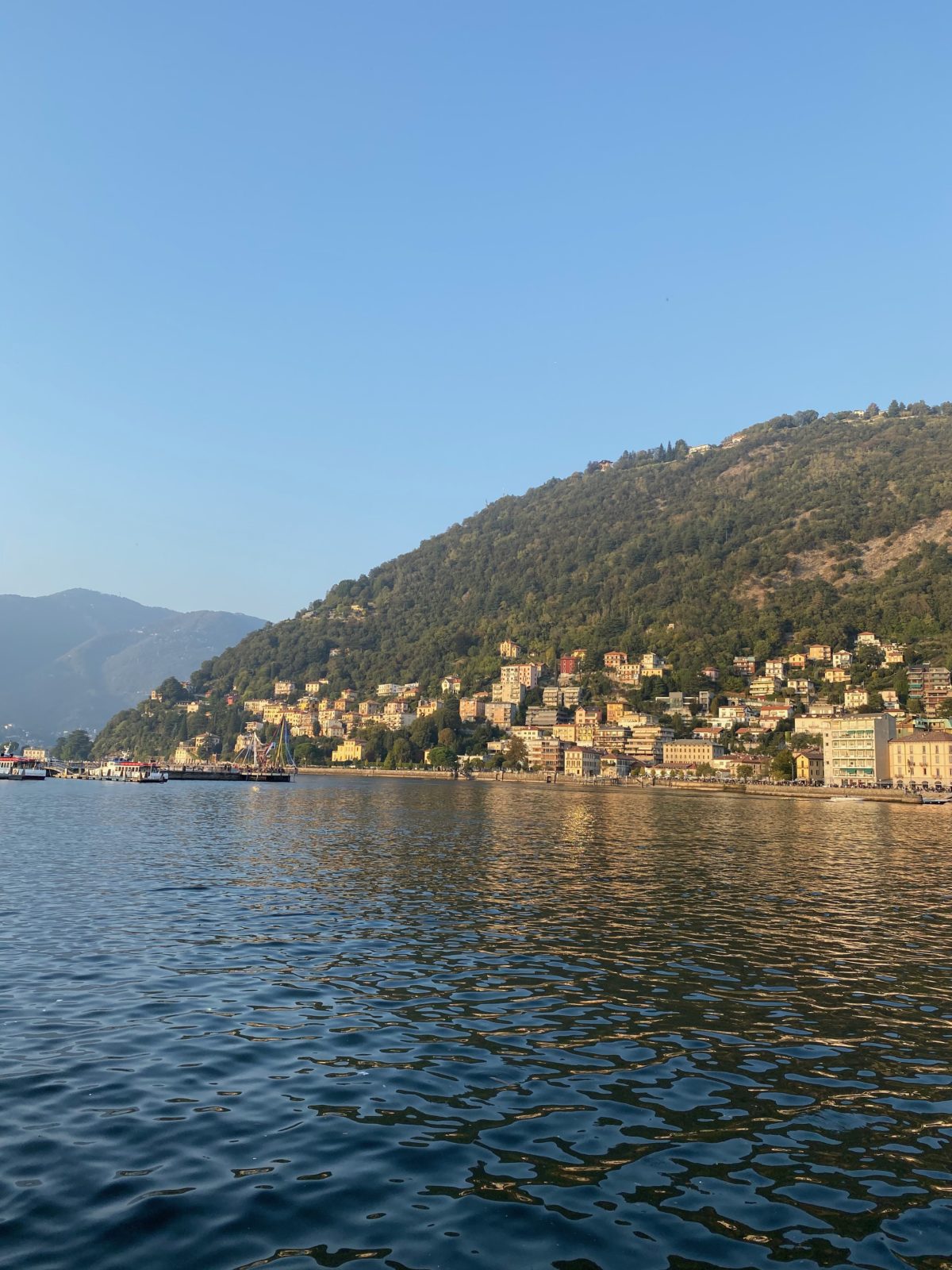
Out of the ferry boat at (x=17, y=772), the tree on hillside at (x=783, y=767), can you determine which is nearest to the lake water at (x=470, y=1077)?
the tree on hillside at (x=783, y=767)

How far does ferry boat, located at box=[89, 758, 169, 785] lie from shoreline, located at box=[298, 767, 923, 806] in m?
48.2

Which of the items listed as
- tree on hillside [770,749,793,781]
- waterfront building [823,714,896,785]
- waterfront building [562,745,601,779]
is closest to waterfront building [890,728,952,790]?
waterfront building [823,714,896,785]

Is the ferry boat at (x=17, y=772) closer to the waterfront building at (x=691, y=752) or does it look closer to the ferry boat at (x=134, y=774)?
the ferry boat at (x=134, y=774)

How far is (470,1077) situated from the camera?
13289 millimetres

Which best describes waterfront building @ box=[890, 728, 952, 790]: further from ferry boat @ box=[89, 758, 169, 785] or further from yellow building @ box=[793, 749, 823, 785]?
ferry boat @ box=[89, 758, 169, 785]

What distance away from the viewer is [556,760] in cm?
19275

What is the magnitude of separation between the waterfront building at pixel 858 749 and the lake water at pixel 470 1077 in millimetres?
116505

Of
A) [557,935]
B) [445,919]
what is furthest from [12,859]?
[557,935]

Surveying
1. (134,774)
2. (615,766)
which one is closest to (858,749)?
(615,766)

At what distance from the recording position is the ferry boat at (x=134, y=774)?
155125 mm

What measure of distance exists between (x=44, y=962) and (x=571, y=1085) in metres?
11.8

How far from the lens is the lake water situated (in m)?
9.00

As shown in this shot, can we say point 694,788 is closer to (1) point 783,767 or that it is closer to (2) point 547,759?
(1) point 783,767

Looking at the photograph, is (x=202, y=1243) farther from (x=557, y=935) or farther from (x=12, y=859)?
(x=12, y=859)
